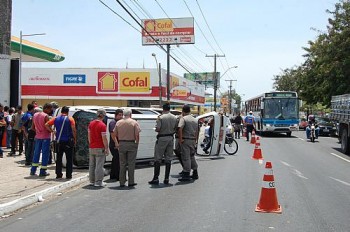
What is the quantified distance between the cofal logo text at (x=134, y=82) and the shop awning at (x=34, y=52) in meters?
13.2

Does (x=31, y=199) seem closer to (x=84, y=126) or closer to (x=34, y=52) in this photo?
(x=84, y=126)

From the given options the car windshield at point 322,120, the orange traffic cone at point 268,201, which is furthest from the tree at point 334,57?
the orange traffic cone at point 268,201

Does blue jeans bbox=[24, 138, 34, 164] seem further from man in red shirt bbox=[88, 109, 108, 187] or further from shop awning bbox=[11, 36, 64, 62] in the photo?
shop awning bbox=[11, 36, 64, 62]

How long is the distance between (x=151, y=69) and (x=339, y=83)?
721 inches

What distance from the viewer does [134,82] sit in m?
44.7

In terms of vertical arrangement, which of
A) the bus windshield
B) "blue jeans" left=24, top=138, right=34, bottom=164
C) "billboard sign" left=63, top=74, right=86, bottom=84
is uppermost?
"billboard sign" left=63, top=74, right=86, bottom=84

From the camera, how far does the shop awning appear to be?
86.4 ft

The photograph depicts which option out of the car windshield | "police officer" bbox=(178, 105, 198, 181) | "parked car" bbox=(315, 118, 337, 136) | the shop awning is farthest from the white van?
the car windshield

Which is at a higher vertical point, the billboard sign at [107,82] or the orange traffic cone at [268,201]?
the billboard sign at [107,82]

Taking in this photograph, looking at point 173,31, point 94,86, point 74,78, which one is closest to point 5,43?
point 94,86

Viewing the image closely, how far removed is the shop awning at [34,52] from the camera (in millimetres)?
26336

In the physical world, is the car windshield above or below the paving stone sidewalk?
above

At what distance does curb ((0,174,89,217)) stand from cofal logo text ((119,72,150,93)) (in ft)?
113

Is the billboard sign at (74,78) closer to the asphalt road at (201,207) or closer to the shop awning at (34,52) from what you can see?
the shop awning at (34,52)
